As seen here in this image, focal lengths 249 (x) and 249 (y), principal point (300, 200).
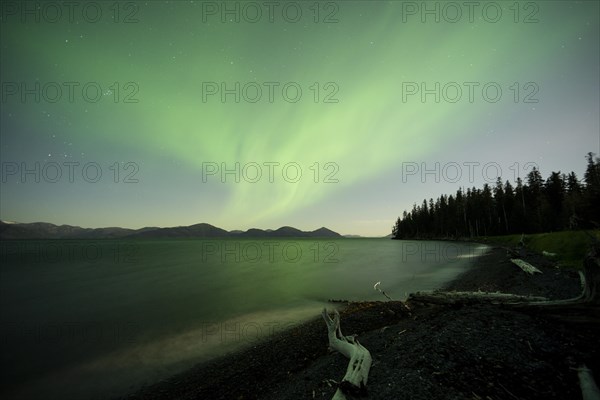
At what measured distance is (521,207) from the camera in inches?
2901

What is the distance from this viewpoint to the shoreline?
568 cm

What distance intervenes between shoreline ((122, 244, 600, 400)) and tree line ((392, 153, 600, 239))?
44.4 metres

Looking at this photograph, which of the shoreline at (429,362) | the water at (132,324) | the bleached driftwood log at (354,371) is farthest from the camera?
the water at (132,324)

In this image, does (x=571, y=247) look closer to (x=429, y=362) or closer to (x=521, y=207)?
(x=429, y=362)

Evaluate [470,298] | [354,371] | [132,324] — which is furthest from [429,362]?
[132,324]

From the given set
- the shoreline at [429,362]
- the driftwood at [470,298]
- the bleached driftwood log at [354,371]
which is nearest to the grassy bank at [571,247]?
the shoreline at [429,362]

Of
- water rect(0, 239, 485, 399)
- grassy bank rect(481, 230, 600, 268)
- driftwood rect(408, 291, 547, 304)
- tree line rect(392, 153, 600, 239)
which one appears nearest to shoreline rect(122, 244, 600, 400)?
→ driftwood rect(408, 291, 547, 304)

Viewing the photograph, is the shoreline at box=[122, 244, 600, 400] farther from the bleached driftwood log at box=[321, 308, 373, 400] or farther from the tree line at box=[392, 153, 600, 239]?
the tree line at box=[392, 153, 600, 239]

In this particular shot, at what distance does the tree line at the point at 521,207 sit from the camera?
176ft

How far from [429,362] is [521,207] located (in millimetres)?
91466

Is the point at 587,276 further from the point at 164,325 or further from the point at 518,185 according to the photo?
the point at 518,185

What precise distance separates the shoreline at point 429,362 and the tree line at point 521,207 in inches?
1750

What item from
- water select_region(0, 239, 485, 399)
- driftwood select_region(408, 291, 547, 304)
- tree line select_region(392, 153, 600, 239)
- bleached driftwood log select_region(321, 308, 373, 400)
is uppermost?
tree line select_region(392, 153, 600, 239)

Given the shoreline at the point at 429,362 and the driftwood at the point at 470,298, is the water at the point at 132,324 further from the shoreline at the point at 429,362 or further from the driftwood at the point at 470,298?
the driftwood at the point at 470,298
